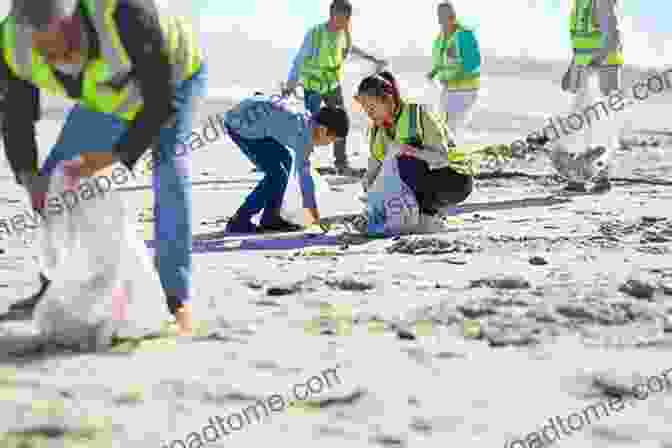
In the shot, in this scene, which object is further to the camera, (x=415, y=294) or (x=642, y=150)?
(x=642, y=150)

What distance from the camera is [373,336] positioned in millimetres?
3221

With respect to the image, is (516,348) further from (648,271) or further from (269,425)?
(648,271)

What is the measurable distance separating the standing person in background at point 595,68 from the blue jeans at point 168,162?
4907 millimetres

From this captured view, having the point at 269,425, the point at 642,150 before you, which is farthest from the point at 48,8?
the point at 642,150

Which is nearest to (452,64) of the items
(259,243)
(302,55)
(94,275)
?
(302,55)

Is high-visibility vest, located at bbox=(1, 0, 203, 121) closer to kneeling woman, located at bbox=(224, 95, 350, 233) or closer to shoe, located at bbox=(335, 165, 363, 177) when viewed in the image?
kneeling woman, located at bbox=(224, 95, 350, 233)

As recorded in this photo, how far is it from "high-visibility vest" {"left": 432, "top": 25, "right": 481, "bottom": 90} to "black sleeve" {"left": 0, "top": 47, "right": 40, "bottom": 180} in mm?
5874

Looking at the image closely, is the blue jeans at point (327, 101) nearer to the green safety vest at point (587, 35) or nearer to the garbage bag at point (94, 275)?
the green safety vest at point (587, 35)

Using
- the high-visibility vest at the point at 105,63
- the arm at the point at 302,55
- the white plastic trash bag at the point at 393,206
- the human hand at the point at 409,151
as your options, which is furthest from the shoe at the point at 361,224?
the arm at the point at 302,55

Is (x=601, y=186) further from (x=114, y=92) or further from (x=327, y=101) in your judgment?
(x=114, y=92)

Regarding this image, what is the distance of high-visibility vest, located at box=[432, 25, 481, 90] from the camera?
8570 mm

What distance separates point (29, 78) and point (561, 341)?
6.34 ft

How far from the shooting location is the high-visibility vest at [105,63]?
280 cm

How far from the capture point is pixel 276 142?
230 inches
